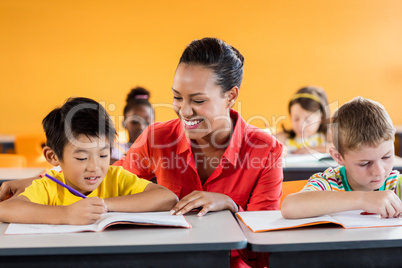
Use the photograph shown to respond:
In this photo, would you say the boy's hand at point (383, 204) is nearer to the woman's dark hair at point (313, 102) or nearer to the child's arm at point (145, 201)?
the child's arm at point (145, 201)

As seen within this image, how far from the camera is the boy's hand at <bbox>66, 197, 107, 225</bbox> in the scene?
1.23m

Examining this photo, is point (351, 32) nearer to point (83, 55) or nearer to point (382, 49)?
point (382, 49)

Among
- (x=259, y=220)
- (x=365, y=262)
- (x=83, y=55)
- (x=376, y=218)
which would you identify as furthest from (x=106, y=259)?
(x=83, y=55)

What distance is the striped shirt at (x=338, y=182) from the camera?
5.02ft

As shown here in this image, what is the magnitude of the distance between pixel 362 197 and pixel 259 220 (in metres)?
0.28

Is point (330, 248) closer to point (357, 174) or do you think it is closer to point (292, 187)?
point (357, 174)

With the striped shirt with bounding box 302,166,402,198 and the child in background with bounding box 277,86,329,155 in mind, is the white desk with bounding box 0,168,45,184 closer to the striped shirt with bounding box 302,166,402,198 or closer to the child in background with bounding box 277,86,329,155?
the striped shirt with bounding box 302,166,402,198

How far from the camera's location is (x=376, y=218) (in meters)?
1.30

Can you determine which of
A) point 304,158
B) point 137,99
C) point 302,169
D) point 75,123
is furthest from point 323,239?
point 137,99

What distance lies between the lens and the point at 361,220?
4.17 feet

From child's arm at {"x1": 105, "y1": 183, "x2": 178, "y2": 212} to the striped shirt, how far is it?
0.42 metres

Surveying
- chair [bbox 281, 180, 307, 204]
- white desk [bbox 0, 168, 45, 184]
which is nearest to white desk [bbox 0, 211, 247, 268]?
chair [bbox 281, 180, 307, 204]

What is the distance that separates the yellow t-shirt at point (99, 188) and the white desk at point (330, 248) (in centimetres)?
50

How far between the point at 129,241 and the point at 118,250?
4cm
